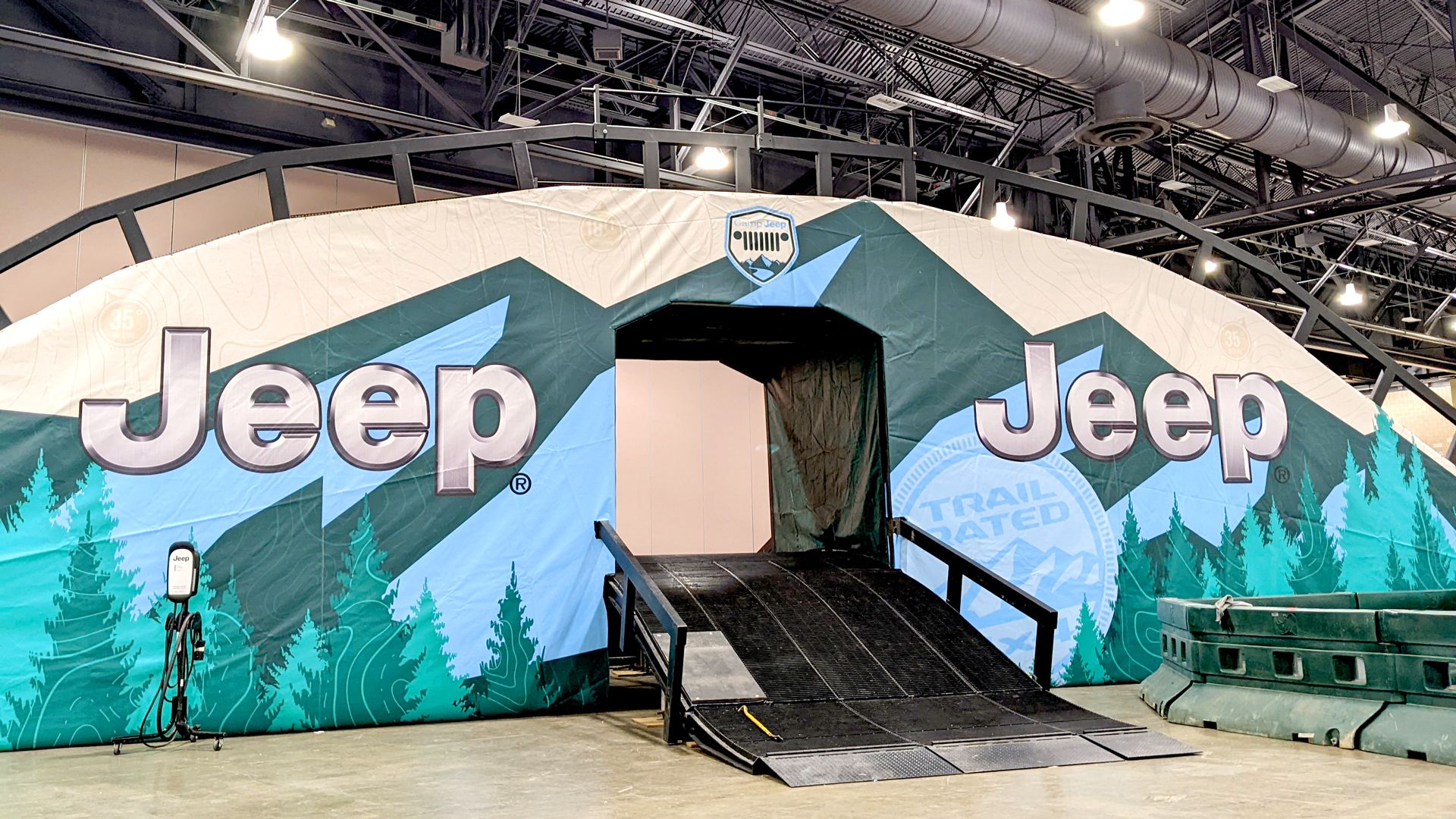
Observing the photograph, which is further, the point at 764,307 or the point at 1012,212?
the point at 1012,212

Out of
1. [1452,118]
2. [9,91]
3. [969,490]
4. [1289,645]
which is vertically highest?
[1452,118]

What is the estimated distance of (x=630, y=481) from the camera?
45.7 ft

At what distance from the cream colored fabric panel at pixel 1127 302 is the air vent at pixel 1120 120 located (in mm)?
2003

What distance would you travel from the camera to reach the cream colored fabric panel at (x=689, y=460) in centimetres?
1395

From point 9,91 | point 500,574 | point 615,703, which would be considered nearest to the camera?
point 500,574

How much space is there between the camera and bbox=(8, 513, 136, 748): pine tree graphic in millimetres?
6160

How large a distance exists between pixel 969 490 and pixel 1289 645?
116 inches

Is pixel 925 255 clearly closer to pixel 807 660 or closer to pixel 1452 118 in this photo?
pixel 807 660

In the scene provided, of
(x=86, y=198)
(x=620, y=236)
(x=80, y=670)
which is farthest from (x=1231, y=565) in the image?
(x=86, y=198)

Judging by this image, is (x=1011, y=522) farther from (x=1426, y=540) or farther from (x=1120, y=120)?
(x=1120, y=120)

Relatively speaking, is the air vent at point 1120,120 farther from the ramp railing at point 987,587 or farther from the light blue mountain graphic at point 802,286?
the ramp railing at point 987,587

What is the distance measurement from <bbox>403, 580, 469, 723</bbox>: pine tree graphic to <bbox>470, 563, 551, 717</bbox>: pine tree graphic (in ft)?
0.44

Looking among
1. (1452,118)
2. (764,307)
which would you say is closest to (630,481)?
(764,307)

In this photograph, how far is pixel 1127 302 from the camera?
8961mm
